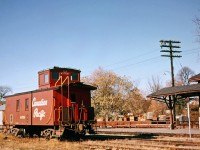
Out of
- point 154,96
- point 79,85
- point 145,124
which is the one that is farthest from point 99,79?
point 79,85

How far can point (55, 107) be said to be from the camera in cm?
1598

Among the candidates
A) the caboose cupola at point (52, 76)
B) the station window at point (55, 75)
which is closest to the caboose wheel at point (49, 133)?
the caboose cupola at point (52, 76)

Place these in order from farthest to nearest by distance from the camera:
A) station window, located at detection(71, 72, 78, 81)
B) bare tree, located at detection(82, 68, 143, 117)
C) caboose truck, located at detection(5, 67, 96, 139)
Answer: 1. bare tree, located at detection(82, 68, 143, 117)
2. station window, located at detection(71, 72, 78, 81)
3. caboose truck, located at detection(5, 67, 96, 139)

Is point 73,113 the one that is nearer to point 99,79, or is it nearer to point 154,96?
point 154,96

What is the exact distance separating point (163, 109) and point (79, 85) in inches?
2072

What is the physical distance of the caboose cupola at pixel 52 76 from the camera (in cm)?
1802

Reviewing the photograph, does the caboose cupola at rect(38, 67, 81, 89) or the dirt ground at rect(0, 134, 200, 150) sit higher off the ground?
the caboose cupola at rect(38, 67, 81, 89)

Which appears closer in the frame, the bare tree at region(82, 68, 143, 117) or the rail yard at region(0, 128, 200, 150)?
the rail yard at region(0, 128, 200, 150)

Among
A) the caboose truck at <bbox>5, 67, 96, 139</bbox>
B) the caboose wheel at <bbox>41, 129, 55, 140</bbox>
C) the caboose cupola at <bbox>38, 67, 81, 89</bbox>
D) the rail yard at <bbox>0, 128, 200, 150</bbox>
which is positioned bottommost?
the rail yard at <bbox>0, 128, 200, 150</bbox>

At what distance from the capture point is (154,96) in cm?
2553

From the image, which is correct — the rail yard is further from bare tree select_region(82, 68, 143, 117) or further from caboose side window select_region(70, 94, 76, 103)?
bare tree select_region(82, 68, 143, 117)

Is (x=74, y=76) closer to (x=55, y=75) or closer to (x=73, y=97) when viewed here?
(x=55, y=75)

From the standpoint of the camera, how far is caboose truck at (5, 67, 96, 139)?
15.9 metres

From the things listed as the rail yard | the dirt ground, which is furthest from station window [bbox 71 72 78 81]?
the dirt ground
